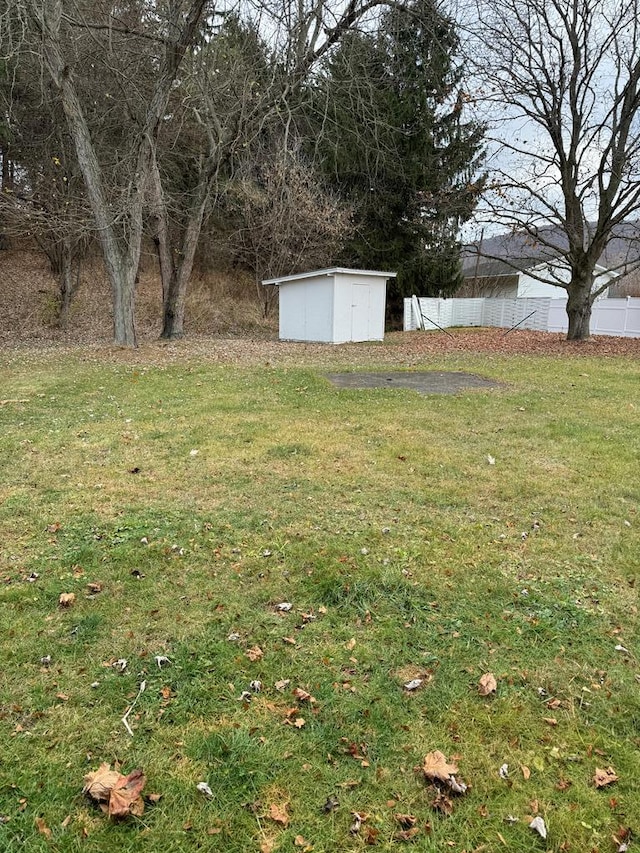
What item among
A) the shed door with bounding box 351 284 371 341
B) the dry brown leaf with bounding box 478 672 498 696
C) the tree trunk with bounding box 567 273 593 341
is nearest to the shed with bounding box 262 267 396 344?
the shed door with bounding box 351 284 371 341

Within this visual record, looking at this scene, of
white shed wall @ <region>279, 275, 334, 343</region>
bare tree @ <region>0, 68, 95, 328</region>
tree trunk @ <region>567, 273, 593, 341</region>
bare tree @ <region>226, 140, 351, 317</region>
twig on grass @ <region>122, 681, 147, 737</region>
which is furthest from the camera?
bare tree @ <region>226, 140, 351, 317</region>

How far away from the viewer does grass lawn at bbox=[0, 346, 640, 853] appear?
154 centimetres

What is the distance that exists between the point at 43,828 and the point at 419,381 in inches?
307

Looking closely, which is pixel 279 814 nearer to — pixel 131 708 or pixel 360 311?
pixel 131 708

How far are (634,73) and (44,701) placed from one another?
16899 mm

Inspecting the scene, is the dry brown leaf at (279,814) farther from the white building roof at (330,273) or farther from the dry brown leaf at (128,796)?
the white building roof at (330,273)

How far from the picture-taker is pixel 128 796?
5.14 feet

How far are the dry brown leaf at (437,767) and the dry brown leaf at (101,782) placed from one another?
942 millimetres

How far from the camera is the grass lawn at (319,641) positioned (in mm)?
1544

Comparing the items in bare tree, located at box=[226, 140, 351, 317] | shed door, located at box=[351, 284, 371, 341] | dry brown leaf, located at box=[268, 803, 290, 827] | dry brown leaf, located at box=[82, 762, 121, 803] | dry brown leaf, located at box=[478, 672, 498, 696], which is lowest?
dry brown leaf, located at box=[268, 803, 290, 827]

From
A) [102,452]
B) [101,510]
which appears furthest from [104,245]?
[101,510]

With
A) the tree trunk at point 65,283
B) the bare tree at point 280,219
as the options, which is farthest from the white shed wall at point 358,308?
the tree trunk at point 65,283

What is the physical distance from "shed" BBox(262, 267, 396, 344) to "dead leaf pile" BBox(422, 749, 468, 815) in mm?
14839

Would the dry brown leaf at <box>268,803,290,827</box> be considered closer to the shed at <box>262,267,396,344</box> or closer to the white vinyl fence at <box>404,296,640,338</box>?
the shed at <box>262,267,396,344</box>
